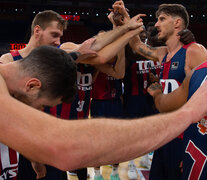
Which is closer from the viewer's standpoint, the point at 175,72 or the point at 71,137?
the point at 71,137

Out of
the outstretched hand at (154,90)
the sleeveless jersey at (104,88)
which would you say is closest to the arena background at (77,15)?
the sleeveless jersey at (104,88)

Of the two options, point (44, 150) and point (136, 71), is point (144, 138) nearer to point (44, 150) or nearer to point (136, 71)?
point (44, 150)

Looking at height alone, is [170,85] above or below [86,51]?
below

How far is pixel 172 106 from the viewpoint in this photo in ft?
5.32

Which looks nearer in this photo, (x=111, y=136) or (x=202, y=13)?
(x=111, y=136)

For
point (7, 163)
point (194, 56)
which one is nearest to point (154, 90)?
point (194, 56)

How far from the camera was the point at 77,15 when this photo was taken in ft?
55.9

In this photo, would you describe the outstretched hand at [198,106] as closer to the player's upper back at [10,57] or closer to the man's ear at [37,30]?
the player's upper back at [10,57]

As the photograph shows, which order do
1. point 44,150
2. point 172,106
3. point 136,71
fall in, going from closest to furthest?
point 44,150 → point 172,106 → point 136,71

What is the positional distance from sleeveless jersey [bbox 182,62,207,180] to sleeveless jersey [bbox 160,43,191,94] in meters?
1.13

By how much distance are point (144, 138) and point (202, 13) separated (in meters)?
18.3

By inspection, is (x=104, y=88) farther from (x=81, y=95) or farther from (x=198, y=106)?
(x=198, y=106)

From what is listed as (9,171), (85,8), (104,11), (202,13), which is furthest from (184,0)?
(9,171)

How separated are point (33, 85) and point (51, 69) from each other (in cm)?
11
